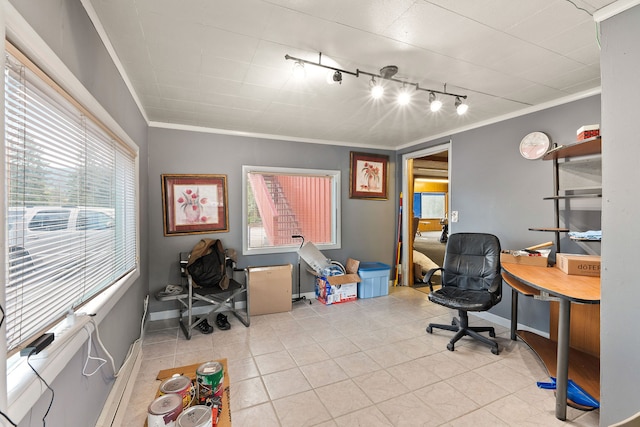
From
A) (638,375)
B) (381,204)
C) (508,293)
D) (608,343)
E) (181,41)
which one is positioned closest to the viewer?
(638,375)

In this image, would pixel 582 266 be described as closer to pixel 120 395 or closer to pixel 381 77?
pixel 381 77

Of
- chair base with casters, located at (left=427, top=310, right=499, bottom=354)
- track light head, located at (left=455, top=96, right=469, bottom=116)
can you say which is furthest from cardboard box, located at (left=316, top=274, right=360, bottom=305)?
track light head, located at (left=455, top=96, right=469, bottom=116)

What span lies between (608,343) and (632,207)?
2.48 ft

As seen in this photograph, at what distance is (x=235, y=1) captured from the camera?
1437 millimetres

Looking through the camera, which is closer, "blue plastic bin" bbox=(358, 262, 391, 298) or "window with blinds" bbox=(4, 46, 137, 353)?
Result: "window with blinds" bbox=(4, 46, 137, 353)

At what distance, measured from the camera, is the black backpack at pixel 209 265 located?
3.20 meters

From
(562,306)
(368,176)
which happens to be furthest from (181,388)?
(368,176)

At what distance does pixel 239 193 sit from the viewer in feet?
12.4

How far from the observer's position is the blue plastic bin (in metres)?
4.18

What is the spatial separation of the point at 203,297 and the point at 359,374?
1780 mm

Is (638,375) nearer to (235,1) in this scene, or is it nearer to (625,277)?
(625,277)

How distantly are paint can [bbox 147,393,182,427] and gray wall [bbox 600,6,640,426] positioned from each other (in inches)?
90.2

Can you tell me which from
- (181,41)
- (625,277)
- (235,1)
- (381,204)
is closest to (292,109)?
(181,41)

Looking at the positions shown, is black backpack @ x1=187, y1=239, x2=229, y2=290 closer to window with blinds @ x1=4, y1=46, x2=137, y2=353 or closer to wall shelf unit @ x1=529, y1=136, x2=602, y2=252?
window with blinds @ x1=4, y1=46, x2=137, y2=353
